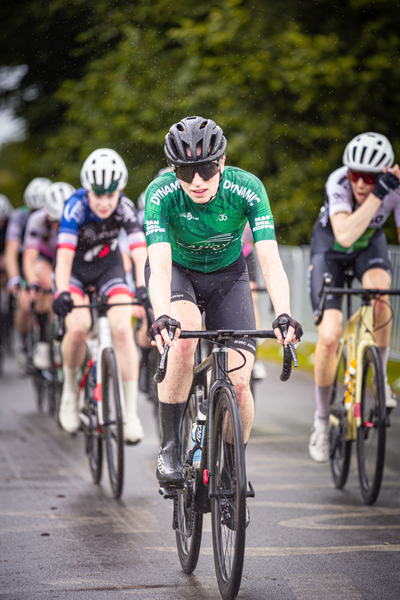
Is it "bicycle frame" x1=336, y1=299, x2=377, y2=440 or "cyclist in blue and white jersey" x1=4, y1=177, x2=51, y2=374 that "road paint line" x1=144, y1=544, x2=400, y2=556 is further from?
"cyclist in blue and white jersey" x1=4, y1=177, x2=51, y2=374

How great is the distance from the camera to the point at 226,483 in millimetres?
3938

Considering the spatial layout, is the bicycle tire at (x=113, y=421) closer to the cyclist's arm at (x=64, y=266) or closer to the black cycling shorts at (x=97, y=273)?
the cyclist's arm at (x=64, y=266)

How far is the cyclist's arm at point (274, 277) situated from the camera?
4020mm

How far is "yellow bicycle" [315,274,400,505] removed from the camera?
5.45 metres

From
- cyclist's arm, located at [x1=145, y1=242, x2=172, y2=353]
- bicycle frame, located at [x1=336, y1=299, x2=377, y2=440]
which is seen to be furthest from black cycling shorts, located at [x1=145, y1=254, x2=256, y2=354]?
bicycle frame, located at [x1=336, y1=299, x2=377, y2=440]

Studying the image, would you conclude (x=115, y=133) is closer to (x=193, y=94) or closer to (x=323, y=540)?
(x=193, y=94)

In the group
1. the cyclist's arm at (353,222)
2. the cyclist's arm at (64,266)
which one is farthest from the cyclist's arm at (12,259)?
the cyclist's arm at (353,222)

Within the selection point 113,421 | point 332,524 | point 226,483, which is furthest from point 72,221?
point 226,483

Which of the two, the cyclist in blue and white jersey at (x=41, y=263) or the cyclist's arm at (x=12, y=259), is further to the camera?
the cyclist's arm at (x=12, y=259)

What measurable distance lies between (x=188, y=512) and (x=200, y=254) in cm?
135

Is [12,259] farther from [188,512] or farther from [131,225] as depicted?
[188,512]

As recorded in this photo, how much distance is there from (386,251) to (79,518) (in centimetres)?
285

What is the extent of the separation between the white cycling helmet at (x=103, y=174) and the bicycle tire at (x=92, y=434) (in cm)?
141

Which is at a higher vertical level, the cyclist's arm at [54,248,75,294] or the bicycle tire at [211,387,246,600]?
the cyclist's arm at [54,248,75,294]
